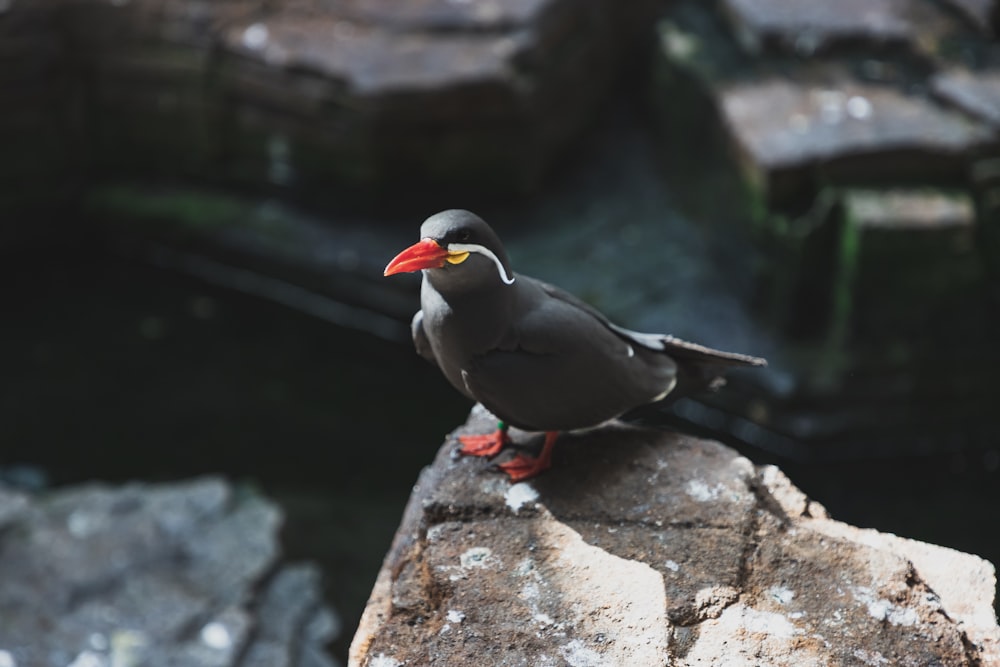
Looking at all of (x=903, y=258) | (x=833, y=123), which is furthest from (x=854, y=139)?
(x=903, y=258)

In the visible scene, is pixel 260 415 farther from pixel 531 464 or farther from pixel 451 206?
pixel 531 464

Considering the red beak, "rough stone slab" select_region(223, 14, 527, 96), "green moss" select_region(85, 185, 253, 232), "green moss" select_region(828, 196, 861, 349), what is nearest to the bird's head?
the red beak

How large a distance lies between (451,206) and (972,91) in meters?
1.88

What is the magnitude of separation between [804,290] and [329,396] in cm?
167

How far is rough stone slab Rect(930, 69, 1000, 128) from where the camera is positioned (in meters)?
3.61

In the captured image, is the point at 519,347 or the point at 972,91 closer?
the point at 519,347

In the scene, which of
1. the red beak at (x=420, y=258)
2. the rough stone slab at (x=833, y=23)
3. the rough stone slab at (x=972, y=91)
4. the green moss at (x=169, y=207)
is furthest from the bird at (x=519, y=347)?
the green moss at (x=169, y=207)

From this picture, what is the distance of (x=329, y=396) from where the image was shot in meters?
4.02

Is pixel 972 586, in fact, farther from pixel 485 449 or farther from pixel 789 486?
pixel 485 449

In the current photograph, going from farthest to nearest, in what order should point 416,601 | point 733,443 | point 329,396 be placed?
1. point 329,396
2. point 733,443
3. point 416,601

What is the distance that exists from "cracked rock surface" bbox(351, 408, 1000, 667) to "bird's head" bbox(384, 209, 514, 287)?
1.38ft

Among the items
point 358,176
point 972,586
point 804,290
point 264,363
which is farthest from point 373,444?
point 972,586

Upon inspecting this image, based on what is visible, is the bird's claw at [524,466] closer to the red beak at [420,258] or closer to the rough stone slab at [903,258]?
the red beak at [420,258]

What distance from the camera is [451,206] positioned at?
438cm
